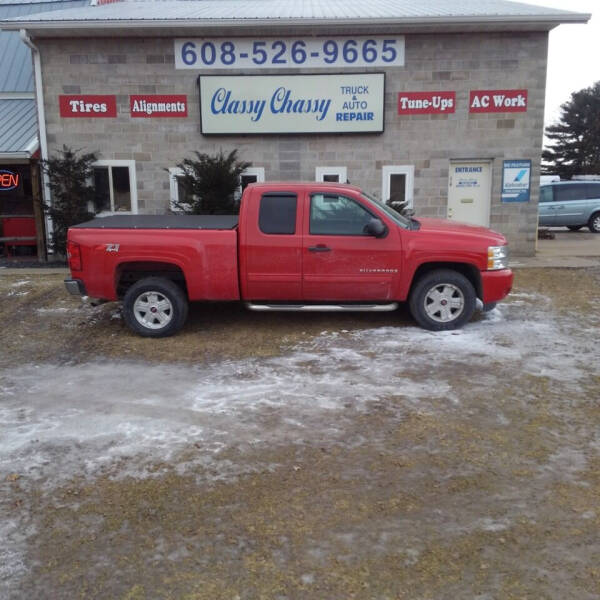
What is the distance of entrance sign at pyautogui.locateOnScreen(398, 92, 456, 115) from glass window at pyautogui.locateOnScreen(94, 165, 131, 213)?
20.6 ft

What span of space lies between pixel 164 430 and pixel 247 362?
1.82 meters

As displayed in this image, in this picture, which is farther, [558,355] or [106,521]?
[558,355]

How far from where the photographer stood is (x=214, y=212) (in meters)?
12.9

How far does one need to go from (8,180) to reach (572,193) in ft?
55.2

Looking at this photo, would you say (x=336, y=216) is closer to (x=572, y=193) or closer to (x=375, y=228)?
(x=375, y=228)

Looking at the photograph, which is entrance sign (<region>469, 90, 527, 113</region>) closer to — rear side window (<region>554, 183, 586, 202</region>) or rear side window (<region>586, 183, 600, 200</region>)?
rear side window (<region>554, 183, 586, 202</region>)

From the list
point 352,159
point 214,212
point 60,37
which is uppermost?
point 60,37

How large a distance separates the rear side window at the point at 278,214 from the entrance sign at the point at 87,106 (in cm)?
749

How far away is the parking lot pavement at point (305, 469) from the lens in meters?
3.17

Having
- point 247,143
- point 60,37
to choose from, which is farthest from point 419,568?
point 60,37

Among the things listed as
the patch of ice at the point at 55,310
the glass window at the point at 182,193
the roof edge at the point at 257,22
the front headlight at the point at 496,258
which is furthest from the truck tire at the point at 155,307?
the roof edge at the point at 257,22

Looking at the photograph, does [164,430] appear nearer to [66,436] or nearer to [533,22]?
[66,436]

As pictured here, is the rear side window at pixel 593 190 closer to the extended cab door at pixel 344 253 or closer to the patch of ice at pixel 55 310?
the extended cab door at pixel 344 253

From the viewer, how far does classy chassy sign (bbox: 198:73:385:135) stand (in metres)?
13.1
